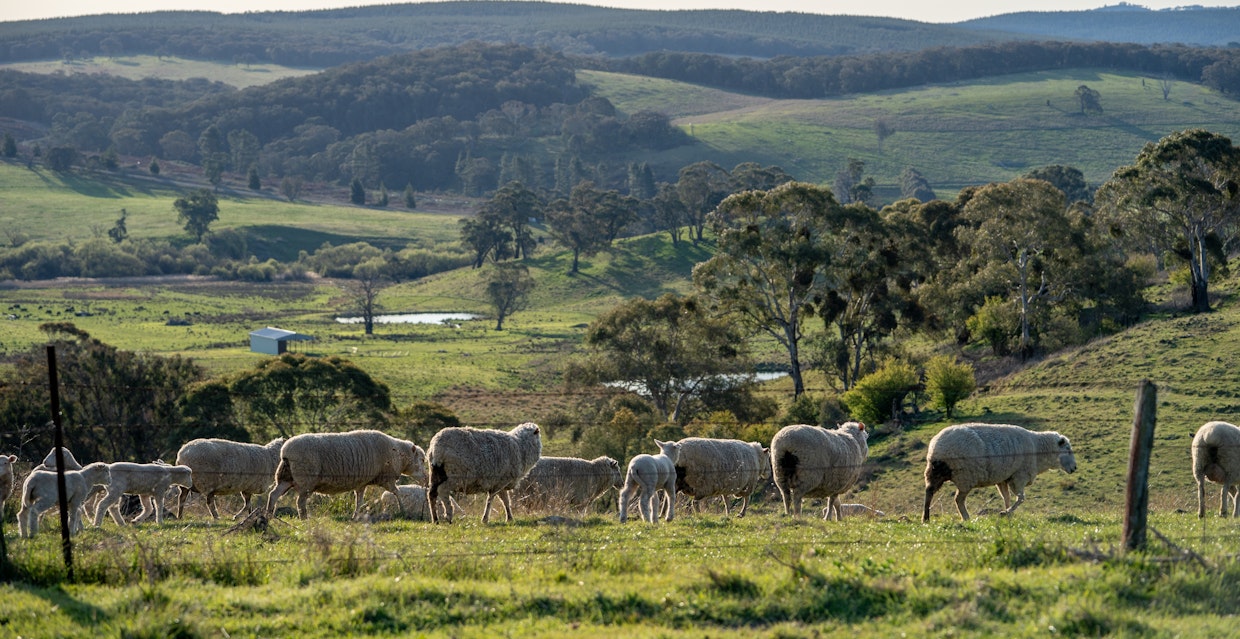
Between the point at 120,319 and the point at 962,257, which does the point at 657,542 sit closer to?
the point at 962,257

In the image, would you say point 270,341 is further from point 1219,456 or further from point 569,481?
point 1219,456

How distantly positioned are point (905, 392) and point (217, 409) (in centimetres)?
2701

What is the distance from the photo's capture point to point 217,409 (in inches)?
1746

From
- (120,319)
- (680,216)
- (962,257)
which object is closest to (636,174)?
(680,216)

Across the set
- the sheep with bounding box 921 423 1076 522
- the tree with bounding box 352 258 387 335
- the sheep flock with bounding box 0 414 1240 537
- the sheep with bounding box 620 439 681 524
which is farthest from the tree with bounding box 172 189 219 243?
the sheep with bounding box 921 423 1076 522

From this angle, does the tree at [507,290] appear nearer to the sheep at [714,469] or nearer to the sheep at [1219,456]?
the sheep at [714,469]

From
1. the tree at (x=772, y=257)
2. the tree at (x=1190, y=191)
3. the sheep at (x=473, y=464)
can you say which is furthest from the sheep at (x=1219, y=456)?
the tree at (x=1190, y=191)

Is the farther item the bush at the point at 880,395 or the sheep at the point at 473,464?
the bush at the point at 880,395

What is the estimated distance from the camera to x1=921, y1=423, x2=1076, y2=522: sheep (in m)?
20.3

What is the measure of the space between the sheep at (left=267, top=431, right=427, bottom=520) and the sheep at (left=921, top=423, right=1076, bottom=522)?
8949 millimetres

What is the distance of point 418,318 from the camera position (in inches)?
4560

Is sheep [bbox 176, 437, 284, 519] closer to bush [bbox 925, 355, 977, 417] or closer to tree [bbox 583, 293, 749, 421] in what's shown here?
bush [bbox 925, 355, 977, 417]

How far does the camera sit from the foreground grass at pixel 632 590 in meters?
10.4

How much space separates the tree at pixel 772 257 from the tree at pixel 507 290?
146 ft
